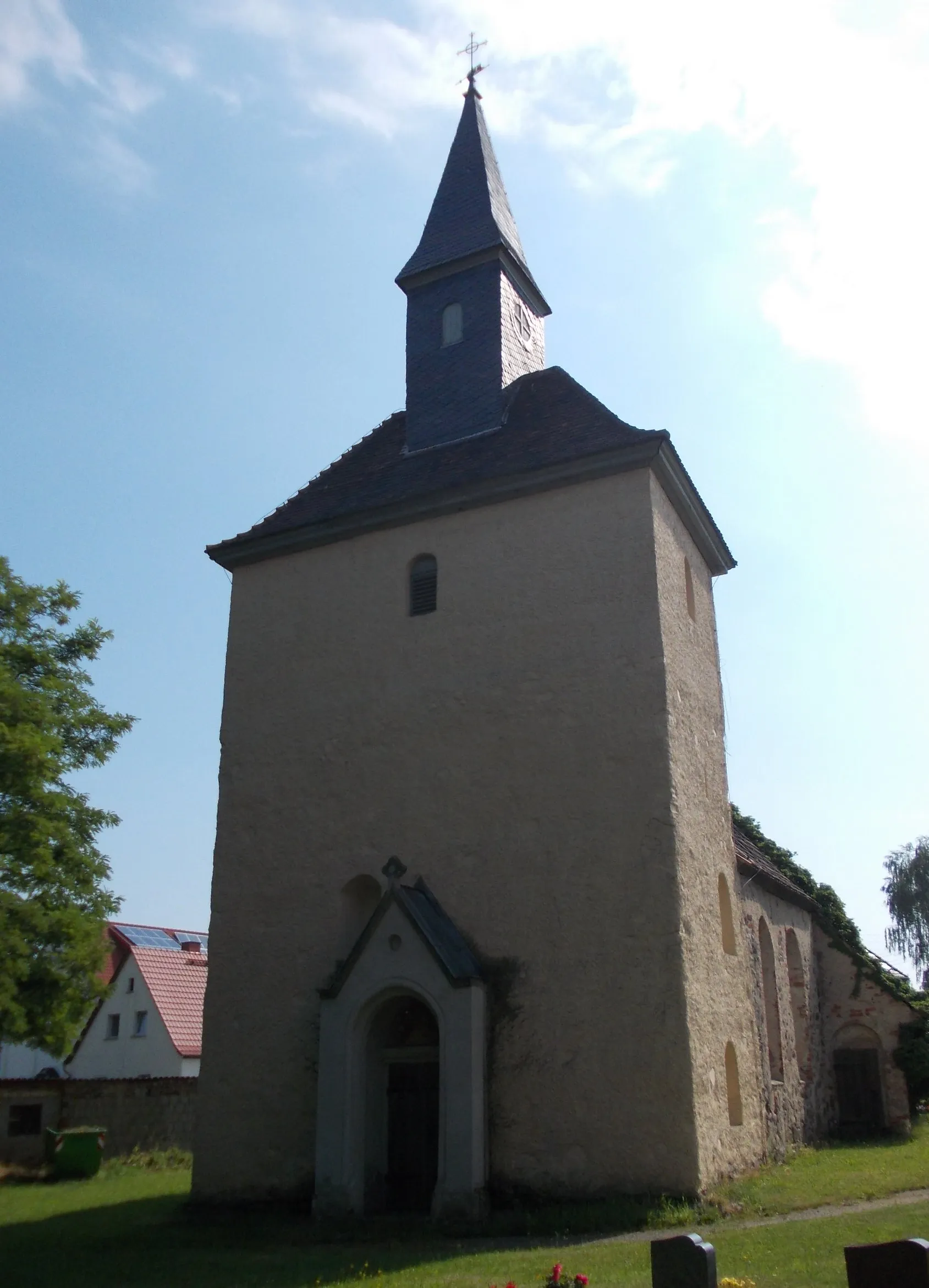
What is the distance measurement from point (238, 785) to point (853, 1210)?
9499 mm

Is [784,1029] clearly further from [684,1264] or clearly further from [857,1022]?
[684,1264]

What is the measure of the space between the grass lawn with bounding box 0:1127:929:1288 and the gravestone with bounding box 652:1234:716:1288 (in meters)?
2.09

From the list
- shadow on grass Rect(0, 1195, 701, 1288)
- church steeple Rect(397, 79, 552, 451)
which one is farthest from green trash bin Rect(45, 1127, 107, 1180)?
church steeple Rect(397, 79, 552, 451)

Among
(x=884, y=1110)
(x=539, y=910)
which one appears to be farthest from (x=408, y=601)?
(x=884, y=1110)

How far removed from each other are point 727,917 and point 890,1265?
→ 9.66 metres

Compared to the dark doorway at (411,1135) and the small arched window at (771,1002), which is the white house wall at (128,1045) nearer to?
the dark doorway at (411,1135)

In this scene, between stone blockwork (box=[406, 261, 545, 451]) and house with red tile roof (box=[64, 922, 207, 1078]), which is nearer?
stone blockwork (box=[406, 261, 545, 451])

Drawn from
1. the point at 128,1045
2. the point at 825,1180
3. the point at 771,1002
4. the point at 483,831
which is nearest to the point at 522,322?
the point at 483,831

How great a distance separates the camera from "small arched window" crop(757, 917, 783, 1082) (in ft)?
56.3

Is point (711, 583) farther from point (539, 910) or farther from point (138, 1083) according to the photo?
point (138, 1083)

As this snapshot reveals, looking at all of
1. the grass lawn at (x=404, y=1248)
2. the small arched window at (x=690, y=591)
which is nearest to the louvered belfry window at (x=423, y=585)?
the small arched window at (x=690, y=591)

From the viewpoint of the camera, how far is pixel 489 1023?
42.1ft

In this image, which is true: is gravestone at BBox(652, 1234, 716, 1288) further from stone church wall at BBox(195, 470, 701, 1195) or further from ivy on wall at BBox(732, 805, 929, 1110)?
ivy on wall at BBox(732, 805, 929, 1110)

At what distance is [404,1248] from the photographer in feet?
35.0
